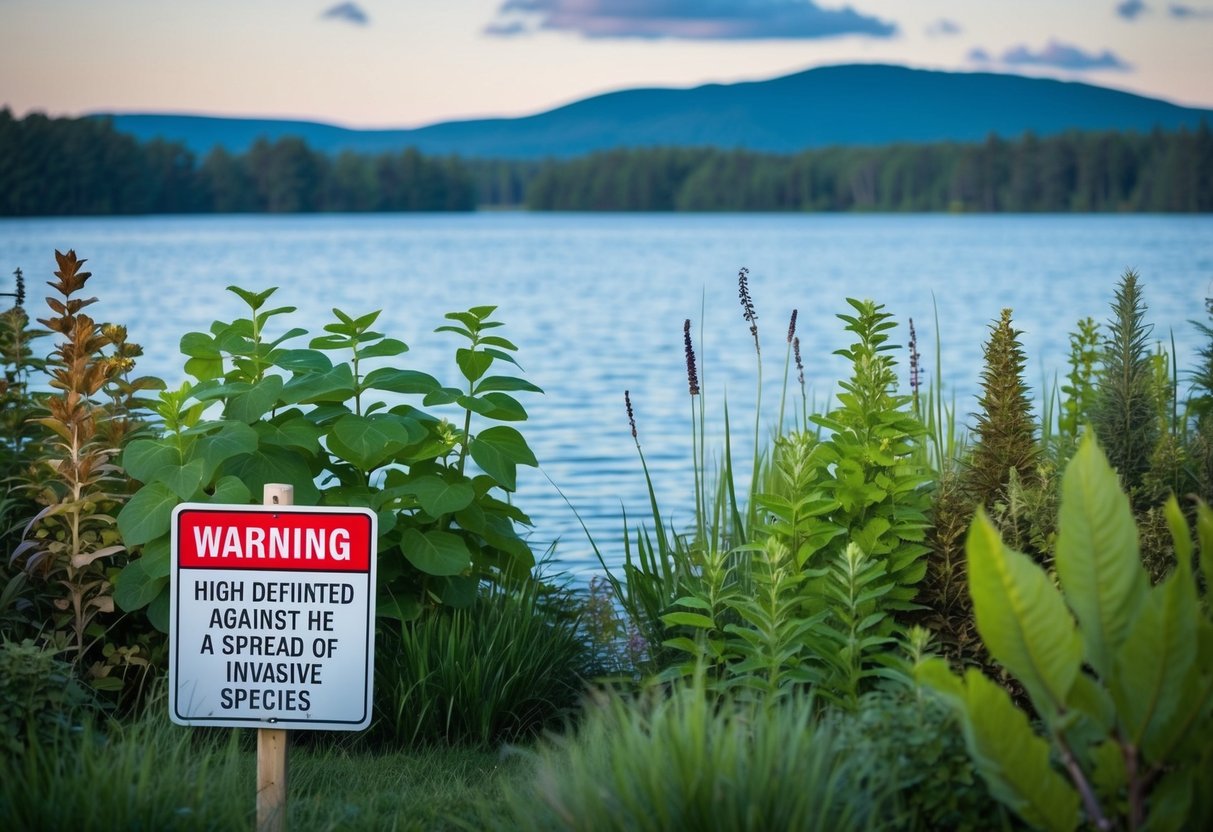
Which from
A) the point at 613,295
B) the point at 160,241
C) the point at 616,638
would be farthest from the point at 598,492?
the point at 160,241

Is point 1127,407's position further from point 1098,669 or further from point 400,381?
point 400,381

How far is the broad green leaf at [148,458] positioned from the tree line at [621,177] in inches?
3318

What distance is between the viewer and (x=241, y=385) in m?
5.14

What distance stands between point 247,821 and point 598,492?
10.5 m

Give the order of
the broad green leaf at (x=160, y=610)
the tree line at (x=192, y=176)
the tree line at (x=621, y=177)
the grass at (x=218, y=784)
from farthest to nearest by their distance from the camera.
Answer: the tree line at (x=621, y=177)
the tree line at (x=192, y=176)
the broad green leaf at (x=160, y=610)
the grass at (x=218, y=784)

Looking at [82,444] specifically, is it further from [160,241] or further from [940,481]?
[160,241]

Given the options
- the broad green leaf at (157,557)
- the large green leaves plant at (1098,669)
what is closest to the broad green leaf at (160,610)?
the broad green leaf at (157,557)

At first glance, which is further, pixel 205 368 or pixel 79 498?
pixel 205 368

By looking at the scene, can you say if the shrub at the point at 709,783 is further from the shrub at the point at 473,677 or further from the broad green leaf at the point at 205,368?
the broad green leaf at the point at 205,368

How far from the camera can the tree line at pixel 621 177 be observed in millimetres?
93625

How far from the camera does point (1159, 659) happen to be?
2.97 m

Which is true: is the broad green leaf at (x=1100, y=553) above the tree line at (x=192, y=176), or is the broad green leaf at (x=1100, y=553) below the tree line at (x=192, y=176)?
below

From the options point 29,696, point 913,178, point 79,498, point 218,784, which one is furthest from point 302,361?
point 913,178

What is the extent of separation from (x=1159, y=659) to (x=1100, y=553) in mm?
264
